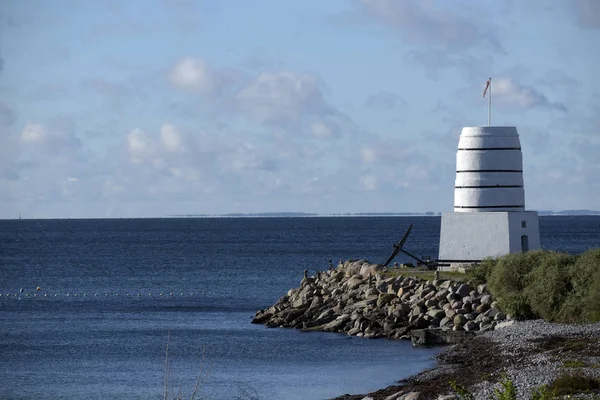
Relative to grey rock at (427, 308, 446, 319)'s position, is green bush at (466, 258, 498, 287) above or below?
above

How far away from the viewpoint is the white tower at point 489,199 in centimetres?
4444

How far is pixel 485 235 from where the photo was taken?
1753 inches

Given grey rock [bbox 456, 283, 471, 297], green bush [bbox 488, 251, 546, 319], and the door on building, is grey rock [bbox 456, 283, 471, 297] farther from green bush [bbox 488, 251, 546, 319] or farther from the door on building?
the door on building

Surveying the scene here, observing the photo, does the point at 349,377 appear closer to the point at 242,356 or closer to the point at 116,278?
the point at 242,356

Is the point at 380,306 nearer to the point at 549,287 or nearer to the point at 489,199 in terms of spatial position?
the point at 489,199

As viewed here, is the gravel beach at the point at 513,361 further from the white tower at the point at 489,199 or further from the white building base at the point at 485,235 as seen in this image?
the white tower at the point at 489,199

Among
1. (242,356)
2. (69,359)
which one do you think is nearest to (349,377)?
(242,356)

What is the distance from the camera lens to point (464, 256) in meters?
45.3

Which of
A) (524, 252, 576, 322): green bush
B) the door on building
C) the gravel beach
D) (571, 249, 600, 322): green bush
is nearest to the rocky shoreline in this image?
the gravel beach

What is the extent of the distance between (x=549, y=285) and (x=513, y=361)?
861 centimetres

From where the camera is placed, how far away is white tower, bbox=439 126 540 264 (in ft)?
146

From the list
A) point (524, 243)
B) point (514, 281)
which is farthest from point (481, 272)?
point (524, 243)

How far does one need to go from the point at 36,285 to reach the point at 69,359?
3879cm

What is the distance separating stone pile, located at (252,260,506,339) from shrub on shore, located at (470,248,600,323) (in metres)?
0.81
